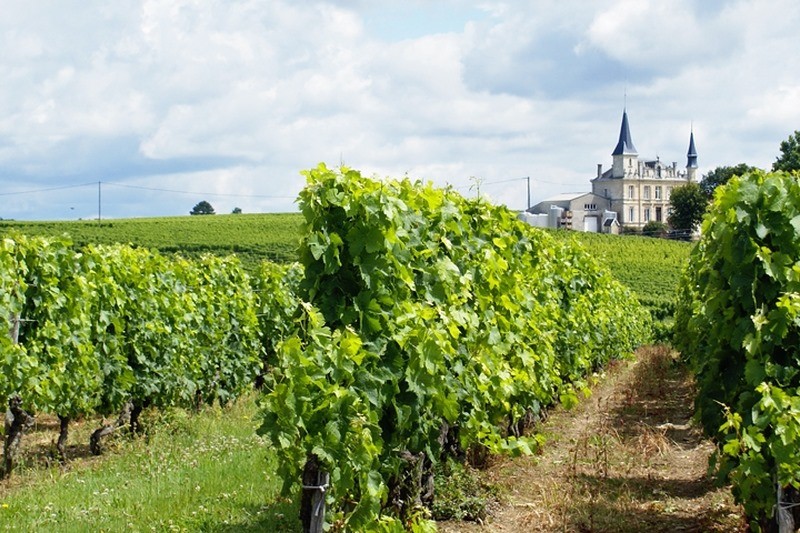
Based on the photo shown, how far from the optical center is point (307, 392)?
4758 mm

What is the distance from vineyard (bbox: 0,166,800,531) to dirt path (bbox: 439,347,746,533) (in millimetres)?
493

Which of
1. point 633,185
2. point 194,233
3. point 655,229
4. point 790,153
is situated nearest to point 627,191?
point 633,185

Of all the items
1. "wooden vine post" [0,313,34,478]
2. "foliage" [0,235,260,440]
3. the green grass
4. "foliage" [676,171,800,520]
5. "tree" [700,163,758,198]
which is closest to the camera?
"foliage" [676,171,800,520]

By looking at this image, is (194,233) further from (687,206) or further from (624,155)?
(624,155)

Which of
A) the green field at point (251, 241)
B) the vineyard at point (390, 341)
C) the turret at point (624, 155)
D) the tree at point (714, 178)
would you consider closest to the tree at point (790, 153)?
the green field at point (251, 241)

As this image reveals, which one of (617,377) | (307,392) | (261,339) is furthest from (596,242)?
(307,392)

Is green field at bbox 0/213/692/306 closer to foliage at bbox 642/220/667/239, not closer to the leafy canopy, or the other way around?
the leafy canopy

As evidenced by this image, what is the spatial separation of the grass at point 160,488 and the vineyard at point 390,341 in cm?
35

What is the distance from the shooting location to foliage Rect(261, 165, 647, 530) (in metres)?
4.86

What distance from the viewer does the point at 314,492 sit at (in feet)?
16.8

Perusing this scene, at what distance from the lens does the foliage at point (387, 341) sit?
4859mm

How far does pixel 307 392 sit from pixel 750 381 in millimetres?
3176

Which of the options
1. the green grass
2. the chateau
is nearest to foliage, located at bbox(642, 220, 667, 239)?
the chateau

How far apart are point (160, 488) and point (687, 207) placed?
105 meters
